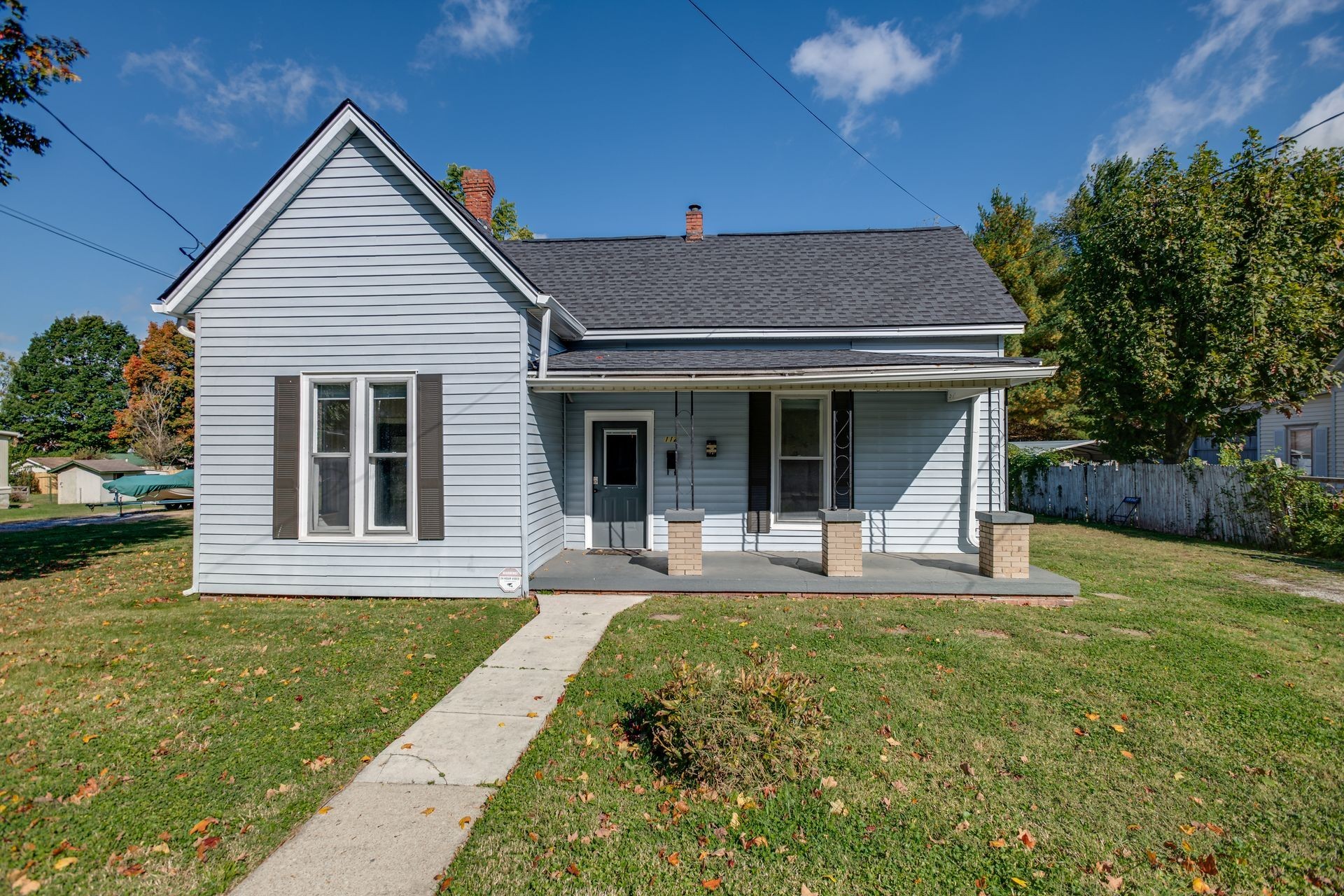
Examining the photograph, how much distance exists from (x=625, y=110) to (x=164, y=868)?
12666 millimetres

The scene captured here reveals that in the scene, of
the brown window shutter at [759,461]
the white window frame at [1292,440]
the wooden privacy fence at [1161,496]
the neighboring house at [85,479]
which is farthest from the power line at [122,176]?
the white window frame at [1292,440]

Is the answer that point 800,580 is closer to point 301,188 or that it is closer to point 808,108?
point 808,108

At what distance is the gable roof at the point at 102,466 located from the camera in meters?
25.6

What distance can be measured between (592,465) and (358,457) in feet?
11.4

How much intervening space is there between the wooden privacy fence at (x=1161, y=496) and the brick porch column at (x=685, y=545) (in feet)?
37.0

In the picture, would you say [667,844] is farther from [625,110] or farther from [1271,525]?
[1271,525]

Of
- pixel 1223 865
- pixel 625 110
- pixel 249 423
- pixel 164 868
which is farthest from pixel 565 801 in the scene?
pixel 625 110

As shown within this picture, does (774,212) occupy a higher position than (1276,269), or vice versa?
(774,212)

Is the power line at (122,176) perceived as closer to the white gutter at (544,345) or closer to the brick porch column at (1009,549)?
the white gutter at (544,345)

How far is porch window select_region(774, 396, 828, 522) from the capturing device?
30.8ft

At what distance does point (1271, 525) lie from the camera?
35.2ft

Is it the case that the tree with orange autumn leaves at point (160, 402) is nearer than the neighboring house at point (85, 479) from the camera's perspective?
No

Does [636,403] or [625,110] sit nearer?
[636,403]

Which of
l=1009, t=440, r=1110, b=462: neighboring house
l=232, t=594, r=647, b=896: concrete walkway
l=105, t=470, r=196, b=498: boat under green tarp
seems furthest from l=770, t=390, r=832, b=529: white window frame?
l=105, t=470, r=196, b=498: boat under green tarp
